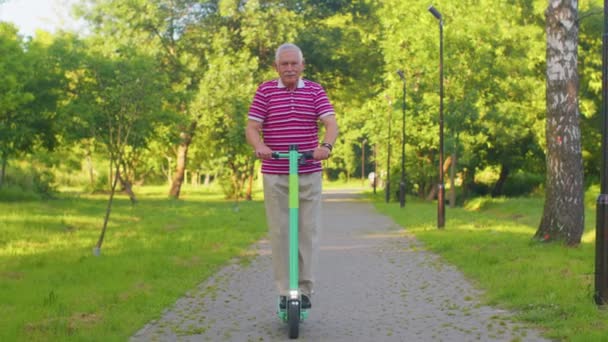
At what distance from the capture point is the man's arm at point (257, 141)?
5.81 m

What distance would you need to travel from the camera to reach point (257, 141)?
6008mm

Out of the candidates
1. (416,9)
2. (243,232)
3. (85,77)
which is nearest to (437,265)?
(243,232)

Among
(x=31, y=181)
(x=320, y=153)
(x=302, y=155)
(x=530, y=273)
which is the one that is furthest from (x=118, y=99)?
(x=31, y=181)

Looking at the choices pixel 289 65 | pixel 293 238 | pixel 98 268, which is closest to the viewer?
pixel 293 238

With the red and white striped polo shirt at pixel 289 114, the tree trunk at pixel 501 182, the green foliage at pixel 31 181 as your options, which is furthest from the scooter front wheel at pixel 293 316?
the tree trunk at pixel 501 182

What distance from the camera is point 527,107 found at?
3316 centimetres

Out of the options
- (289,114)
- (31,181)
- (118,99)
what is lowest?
(31,181)

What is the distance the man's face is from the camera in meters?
5.99

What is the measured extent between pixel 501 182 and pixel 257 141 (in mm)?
35320

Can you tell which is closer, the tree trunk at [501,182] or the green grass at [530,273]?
the green grass at [530,273]

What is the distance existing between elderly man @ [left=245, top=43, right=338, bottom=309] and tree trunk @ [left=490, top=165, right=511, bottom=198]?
3319cm

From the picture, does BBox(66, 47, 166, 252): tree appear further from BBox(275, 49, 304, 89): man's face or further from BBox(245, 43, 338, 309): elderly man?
BBox(275, 49, 304, 89): man's face

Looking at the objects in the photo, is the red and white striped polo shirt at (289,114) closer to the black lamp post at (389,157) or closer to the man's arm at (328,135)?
the man's arm at (328,135)

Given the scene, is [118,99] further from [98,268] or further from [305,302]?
[305,302]
